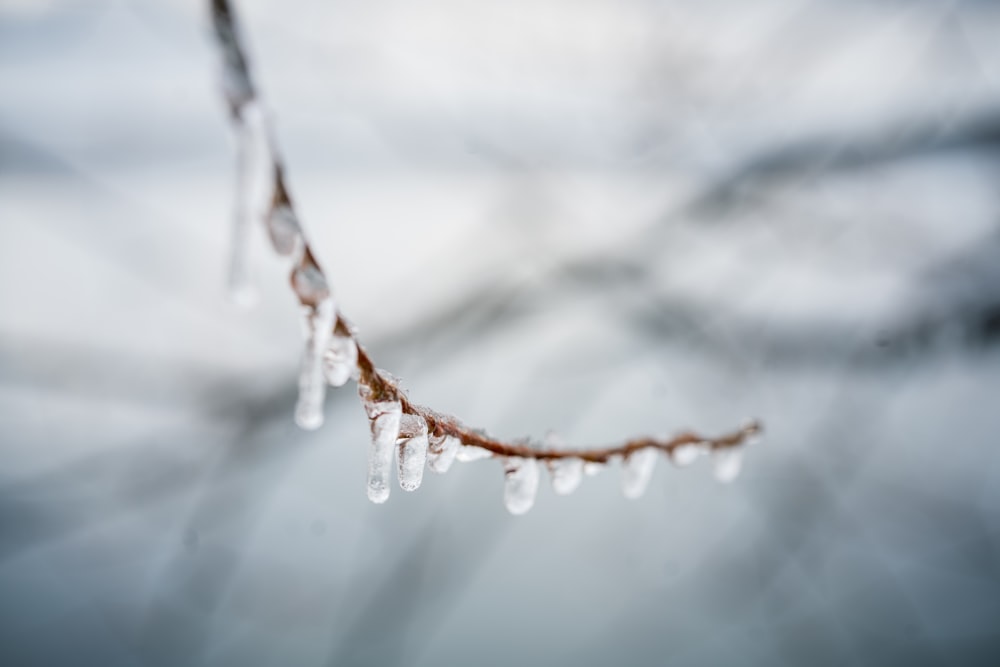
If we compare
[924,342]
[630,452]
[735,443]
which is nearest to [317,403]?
[630,452]

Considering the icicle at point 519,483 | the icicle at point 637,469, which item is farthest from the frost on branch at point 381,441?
the icicle at point 637,469

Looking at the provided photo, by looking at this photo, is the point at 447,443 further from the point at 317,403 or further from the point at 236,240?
the point at 236,240

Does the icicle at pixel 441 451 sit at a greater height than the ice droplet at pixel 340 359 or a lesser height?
lesser

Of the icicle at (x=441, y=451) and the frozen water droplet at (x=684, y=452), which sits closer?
the icicle at (x=441, y=451)

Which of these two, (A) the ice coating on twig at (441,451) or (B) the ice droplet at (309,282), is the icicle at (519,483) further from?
(B) the ice droplet at (309,282)

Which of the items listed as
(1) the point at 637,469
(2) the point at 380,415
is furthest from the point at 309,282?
(1) the point at 637,469

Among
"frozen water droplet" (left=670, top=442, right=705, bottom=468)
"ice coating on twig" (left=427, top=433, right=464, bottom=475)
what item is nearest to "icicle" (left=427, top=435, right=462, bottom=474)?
"ice coating on twig" (left=427, top=433, right=464, bottom=475)

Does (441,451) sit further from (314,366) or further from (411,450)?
(314,366)

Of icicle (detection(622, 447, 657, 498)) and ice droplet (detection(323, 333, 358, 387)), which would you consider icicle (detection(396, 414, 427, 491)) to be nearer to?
ice droplet (detection(323, 333, 358, 387))
